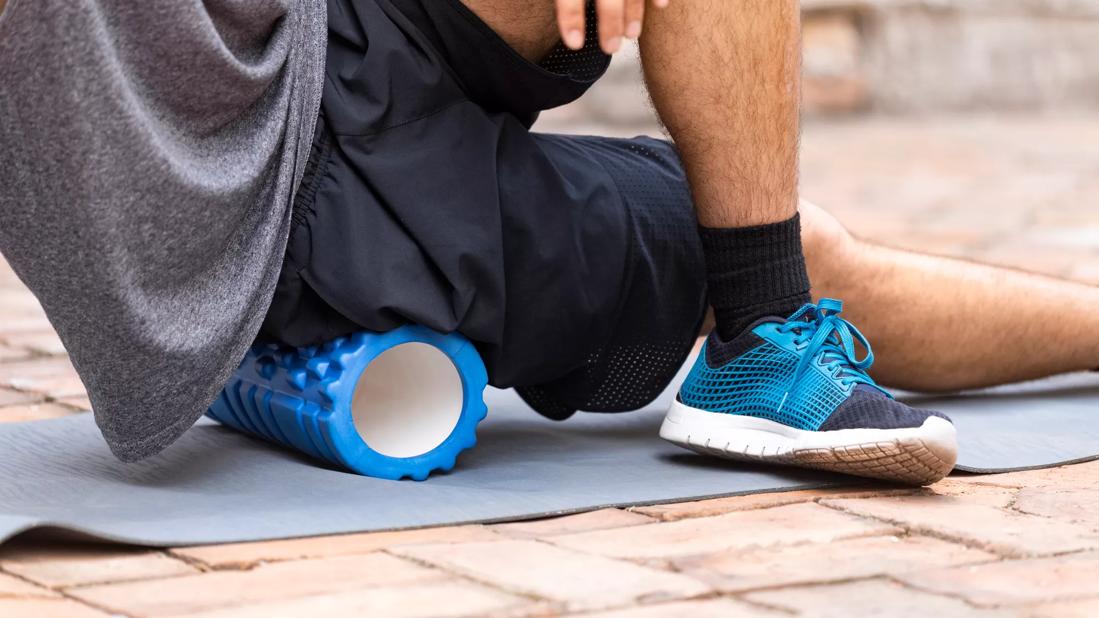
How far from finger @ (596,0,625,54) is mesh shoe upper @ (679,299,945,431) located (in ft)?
1.22

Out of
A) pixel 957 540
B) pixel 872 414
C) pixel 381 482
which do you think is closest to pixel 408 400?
pixel 381 482

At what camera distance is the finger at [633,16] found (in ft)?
5.54

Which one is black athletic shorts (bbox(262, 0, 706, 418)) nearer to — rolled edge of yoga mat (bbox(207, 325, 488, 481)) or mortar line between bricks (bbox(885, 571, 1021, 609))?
rolled edge of yoga mat (bbox(207, 325, 488, 481))

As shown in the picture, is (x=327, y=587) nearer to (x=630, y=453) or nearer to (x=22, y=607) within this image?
(x=22, y=607)

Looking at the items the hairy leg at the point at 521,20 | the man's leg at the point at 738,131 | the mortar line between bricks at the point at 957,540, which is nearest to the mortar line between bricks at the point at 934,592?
the mortar line between bricks at the point at 957,540

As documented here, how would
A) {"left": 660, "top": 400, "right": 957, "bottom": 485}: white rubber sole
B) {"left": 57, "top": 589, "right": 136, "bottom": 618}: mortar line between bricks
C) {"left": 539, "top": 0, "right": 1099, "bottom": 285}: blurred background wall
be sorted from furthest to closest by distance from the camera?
{"left": 539, "top": 0, "right": 1099, "bottom": 285}: blurred background wall → {"left": 660, "top": 400, "right": 957, "bottom": 485}: white rubber sole → {"left": 57, "top": 589, "right": 136, "bottom": 618}: mortar line between bricks

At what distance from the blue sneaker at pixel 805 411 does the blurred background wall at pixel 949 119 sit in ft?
6.49

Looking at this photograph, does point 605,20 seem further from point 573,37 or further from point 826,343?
point 826,343

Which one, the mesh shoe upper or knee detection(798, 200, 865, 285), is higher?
knee detection(798, 200, 865, 285)

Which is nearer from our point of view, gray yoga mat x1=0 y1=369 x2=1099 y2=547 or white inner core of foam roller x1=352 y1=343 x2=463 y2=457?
gray yoga mat x1=0 y1=369 x2=1099 y2=547

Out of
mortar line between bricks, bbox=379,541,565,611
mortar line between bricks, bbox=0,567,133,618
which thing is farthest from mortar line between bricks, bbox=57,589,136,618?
mortar line between bricks, bbox=379,541,565,611

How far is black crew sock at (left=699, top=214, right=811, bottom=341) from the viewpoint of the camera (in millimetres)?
Result: 1813

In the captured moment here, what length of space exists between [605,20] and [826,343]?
0.44 meters

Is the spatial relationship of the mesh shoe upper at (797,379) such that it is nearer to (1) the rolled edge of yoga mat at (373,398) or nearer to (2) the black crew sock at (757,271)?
(2) the black crew sock at (757,271)
